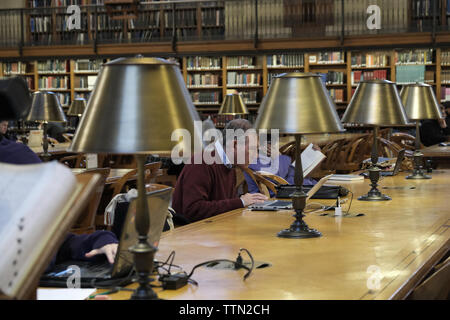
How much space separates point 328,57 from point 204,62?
7.93ft

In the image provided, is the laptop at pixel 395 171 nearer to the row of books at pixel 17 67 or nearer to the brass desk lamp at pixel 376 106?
the brass desk lamp at pixel 376 106

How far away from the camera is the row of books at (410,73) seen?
12.2 metres

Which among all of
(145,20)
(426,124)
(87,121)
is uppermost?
(145,20)

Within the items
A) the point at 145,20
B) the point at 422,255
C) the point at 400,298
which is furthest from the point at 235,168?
the point at 145,20

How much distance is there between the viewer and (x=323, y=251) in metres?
2.30

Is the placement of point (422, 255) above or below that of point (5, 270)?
below

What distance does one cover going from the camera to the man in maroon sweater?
11.6 feet

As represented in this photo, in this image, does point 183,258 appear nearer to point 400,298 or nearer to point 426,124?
point 400,298

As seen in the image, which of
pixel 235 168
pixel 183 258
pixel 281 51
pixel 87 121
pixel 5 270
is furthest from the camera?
pixel 281 51

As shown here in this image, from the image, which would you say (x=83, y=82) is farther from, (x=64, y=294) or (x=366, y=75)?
(x=64, y=294)

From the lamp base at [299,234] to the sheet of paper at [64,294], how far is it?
1.00 meters

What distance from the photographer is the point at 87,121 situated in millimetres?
1502

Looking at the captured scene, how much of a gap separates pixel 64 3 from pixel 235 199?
1244cm

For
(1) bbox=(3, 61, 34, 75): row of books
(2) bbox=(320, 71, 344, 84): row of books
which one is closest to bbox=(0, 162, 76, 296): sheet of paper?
(2) bbox=(320, 71, 344, 84): row of books
